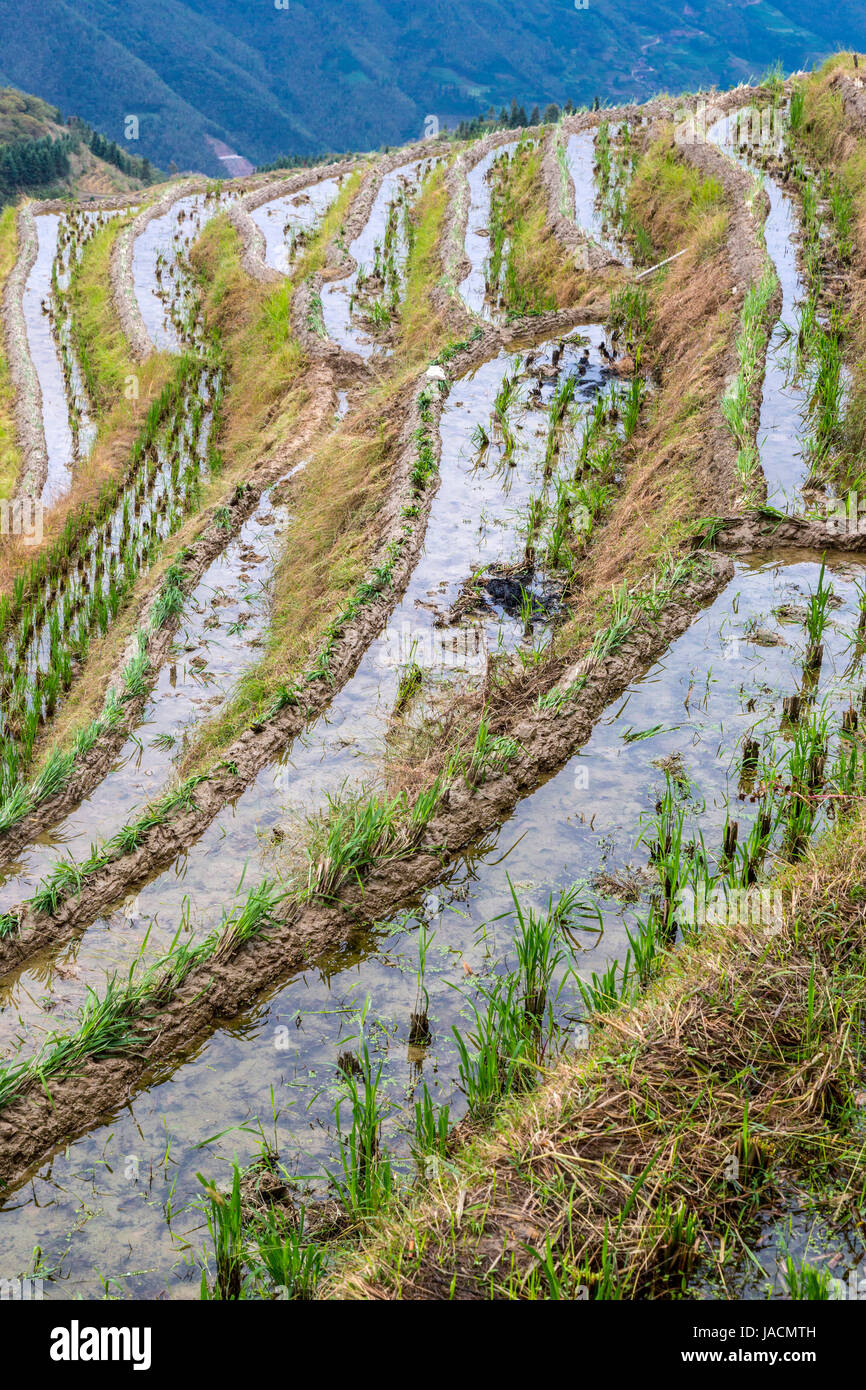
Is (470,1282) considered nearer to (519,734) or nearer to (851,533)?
(519,734)

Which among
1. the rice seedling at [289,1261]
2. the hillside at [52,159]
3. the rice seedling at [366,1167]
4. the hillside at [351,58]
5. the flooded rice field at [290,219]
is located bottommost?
the rice seedling at [289,1261]

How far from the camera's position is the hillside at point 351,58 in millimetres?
132750

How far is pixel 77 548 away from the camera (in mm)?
8555

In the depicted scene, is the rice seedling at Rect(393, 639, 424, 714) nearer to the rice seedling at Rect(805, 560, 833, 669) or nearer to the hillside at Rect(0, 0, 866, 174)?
the rice seedling at Rect(805, 560, 833, 669)

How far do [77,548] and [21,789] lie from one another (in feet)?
13.8

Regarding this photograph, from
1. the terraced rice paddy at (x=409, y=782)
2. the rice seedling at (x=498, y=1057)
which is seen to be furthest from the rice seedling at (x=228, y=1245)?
the rice seedling at (x=498, y=1057)

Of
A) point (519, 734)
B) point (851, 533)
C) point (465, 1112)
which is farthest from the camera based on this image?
point (851, 533)

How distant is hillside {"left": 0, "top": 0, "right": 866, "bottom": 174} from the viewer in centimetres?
13275

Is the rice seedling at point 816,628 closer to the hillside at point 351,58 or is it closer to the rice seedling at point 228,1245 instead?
the rice seedling at point 228,1245

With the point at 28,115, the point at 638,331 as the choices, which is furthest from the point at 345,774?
the point at 28,115

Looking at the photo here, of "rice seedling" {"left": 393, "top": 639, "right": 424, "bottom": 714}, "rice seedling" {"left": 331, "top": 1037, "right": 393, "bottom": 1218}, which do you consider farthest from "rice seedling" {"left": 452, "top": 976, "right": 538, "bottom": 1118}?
"rice seedling" {"left": 393, "top": 639, "right": 424, "bottom": 714}

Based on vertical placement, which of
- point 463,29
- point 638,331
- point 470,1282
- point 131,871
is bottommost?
point 470,1282

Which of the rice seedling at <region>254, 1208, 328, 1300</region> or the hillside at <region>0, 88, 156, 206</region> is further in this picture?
the hillside at <region>0, 88, 156, 206</region>

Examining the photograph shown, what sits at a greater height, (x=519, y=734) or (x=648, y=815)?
(x=519, y=734)
